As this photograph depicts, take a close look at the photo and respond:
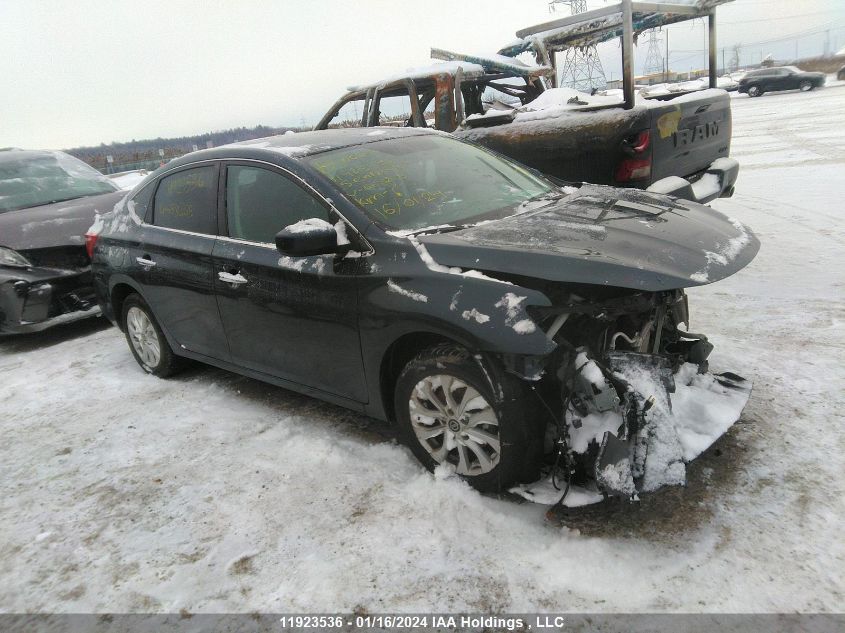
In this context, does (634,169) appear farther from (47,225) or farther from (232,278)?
(47,225)

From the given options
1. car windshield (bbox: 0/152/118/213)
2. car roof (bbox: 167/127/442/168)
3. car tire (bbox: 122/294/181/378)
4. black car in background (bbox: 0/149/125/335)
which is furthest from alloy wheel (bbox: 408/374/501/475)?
car windshield (bbox: 0/152/118/213)

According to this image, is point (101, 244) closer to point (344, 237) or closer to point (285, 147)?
point (285, 147)

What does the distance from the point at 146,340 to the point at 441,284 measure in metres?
3.06

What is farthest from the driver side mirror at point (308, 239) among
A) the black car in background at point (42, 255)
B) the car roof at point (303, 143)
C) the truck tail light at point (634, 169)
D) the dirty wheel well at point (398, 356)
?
the black car in background at point (42, 255)

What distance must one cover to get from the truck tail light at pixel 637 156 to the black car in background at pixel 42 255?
16.6 ft

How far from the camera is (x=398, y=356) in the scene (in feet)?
9.91

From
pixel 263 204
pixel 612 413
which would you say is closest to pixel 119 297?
pixel 263 204

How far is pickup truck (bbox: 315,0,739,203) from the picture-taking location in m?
5.04

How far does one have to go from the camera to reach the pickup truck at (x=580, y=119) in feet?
16.5

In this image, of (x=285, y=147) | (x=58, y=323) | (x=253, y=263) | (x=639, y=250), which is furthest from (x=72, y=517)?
(x=58, y=323)

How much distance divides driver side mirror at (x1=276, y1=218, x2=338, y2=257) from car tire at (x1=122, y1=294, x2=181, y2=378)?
2106 mm

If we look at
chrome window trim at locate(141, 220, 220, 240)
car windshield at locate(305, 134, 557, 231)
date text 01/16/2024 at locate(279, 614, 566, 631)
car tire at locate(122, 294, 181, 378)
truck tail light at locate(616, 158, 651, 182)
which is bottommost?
date text 01/16/2024 at locate(279, 614, 566, 631)

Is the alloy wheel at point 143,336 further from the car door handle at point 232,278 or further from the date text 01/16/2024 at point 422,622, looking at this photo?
the date text 01/16/2024 at point 422,622

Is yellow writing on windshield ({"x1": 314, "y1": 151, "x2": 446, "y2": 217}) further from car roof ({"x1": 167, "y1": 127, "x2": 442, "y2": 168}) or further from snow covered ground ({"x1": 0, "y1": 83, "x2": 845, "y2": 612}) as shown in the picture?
snow covered ground ({"x1": 0, "y1": 83, "x2": 845, "y2": 612})
